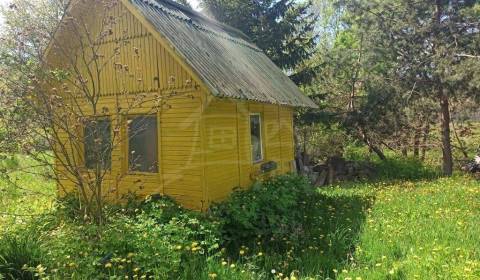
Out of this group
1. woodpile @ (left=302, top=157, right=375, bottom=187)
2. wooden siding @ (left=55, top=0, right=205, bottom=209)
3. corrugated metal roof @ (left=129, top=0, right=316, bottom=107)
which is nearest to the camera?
corrugated metal roof @ (left=129, top=0, right=316, bottom=107)

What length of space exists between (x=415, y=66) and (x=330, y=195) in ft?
19.6

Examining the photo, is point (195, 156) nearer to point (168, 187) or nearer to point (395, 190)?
point (168, 187)

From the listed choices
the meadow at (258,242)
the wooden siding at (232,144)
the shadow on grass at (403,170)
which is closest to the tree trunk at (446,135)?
the shadow on grass at (403,170)

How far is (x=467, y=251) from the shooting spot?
224 inches

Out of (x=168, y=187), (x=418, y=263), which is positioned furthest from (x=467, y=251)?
(x=168, y=187)

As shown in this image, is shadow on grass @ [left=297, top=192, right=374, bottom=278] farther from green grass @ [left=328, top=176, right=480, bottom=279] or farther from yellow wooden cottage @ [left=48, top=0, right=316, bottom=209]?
yellow wooden cottage @ [left=48, top=0, right=316, bottom=209]

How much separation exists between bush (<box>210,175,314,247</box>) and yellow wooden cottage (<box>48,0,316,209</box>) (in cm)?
67

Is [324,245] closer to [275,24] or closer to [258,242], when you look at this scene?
[258,242]

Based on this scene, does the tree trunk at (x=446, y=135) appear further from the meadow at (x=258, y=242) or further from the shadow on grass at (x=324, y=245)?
the shadow on grass at (x=324, y=245)

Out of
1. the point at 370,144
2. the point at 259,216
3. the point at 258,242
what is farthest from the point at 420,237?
the point at 370,144

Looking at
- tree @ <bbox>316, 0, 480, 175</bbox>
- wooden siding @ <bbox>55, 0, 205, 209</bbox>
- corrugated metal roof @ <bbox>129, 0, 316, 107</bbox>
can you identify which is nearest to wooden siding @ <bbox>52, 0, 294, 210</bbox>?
wooden siding @ <bbox>55, 0, 205, 209</bbox>

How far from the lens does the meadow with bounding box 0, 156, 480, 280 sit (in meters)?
5.11

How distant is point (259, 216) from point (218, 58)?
3.95 m

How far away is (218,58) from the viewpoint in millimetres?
9383
